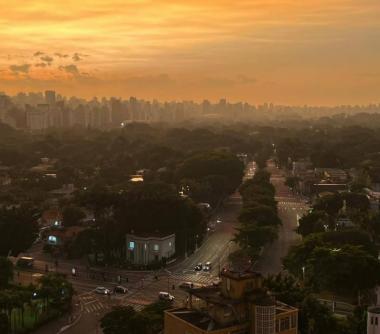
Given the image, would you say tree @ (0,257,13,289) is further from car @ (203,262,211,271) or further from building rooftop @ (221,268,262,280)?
building rooftop @ (221,268,262,280)

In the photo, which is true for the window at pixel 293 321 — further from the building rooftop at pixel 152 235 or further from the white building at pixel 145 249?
the building rooftop at pixel 152 235

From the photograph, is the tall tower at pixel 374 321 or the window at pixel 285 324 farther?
the tall tower at pixel 374 321

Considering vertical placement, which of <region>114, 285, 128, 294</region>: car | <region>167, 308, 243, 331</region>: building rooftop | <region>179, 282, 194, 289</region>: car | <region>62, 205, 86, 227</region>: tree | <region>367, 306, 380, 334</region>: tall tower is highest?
<region>167, 308, 243, 331</region>: building rooftop

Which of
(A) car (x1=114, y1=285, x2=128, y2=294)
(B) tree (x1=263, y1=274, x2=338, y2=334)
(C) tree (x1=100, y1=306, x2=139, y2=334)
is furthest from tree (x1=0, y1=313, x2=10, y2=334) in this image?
(B) tree (x1=263, y1=274, x2=338, y2=334)

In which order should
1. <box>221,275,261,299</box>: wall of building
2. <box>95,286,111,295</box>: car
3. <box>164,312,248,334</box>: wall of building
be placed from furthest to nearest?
<box>95,286,111,295</box>: car < <box>221,275,261,299</box>: wall of building < <box>164,312,248,334</box>: wall of building

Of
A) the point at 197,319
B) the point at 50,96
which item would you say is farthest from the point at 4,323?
the point at 50,96

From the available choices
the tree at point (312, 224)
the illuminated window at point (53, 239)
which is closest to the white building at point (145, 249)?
the illuminated window at point (53, 239)

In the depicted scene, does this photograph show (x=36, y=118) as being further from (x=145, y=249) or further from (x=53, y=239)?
(x=145, y=249)

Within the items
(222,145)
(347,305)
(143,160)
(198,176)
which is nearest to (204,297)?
(347,305)
